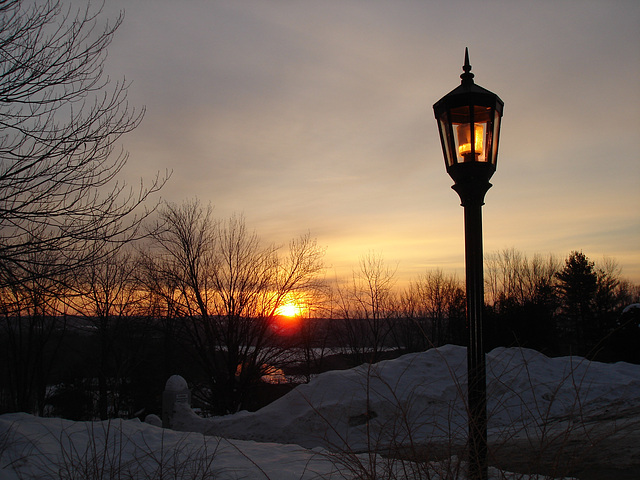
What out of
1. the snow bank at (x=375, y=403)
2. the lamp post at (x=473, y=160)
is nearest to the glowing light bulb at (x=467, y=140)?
the lamp post at (x=473, y=160)

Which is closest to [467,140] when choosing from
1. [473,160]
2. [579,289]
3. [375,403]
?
[473,160]

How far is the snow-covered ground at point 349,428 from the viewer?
113 inches

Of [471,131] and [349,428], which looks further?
[349,428]

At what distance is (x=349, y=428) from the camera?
30.2 feet

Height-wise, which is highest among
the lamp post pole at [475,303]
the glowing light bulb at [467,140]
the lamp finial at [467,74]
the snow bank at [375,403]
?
the lamp finial at [467,74]

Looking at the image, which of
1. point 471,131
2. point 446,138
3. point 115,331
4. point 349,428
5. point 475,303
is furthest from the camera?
point 115,331

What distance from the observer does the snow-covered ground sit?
2.88 metres

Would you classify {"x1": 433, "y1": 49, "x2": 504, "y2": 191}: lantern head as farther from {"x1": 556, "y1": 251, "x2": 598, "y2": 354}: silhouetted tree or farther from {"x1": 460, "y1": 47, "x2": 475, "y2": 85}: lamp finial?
{"x1": 556, "y1": 251, "x2": 598, "y2": 354}: silhouetted tree

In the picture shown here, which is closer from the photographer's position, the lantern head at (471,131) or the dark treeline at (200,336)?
the lantern head at (471,131)

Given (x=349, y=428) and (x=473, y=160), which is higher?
(x=473, y=160)

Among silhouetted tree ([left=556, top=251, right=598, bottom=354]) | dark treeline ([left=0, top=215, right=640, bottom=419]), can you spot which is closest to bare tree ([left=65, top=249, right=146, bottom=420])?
dark treeline ([left=0, top=215, right=640, bottom=419])

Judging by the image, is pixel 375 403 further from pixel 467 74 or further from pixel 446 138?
pixel 467 74

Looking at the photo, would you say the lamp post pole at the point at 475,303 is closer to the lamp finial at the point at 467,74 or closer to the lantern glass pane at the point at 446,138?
the lantern glass pane at the point at 446,138

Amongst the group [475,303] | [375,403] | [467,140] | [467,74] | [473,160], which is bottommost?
[375,403]
